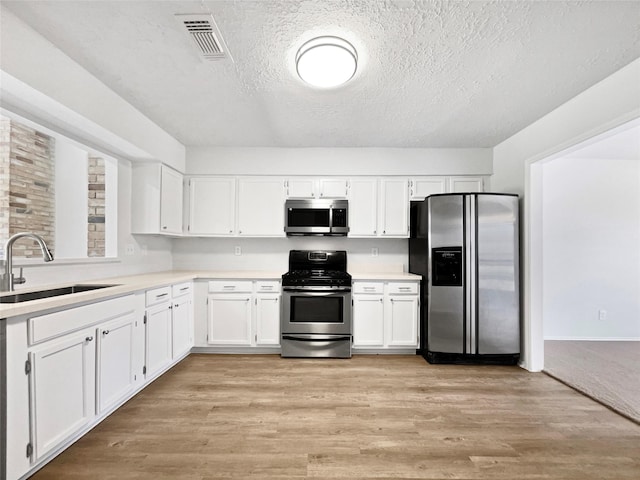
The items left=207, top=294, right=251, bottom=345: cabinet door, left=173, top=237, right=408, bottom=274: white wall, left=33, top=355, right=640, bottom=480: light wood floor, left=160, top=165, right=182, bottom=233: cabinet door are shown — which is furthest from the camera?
left=173, top=237, right=408, bottom=274: white wall

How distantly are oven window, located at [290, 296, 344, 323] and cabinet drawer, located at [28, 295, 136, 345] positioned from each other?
65.7 inches

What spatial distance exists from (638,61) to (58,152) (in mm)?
4355

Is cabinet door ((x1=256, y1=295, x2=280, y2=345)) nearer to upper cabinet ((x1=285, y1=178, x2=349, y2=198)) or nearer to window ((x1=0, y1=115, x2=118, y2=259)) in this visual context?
upper cabinet ((x1=285, y1=178, x2=349, y2=198))

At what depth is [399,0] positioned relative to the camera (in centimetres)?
159

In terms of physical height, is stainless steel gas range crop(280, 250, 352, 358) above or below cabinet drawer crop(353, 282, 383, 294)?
below

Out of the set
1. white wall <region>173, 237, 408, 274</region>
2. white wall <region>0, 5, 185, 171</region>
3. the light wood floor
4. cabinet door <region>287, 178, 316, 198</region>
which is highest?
white wall <region>0, 5, 185, 171</region>

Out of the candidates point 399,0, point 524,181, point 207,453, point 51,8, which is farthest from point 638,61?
point 207,453

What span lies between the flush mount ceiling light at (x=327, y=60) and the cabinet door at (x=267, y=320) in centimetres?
237

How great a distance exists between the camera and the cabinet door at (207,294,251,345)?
3.63 m

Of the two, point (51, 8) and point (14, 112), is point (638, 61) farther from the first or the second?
point (14, 112)

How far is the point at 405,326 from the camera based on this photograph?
12.0ft

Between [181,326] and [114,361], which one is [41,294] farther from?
[181,326]

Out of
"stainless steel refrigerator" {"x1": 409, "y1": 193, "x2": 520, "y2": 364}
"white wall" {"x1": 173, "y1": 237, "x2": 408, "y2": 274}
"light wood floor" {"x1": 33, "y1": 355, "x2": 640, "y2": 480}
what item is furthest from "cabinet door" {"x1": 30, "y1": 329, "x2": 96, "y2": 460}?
"stainless steel refrigerator" {"x1": 409, "y1": 193, "x2": 520, "y2": 364}

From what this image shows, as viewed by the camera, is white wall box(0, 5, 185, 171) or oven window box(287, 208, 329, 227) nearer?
white wall box(0, 5, 185, 171)
